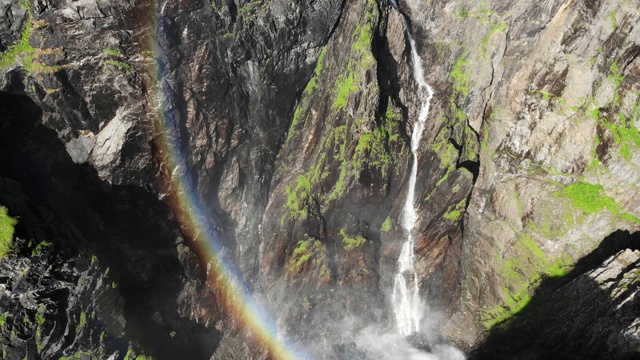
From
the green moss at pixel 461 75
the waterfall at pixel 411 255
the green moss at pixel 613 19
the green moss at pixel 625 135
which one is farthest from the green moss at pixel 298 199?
the green moss at pixel 613 19

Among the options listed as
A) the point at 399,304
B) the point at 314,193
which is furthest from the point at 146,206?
the point at 399,304

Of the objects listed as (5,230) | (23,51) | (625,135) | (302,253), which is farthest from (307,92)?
(625,135)

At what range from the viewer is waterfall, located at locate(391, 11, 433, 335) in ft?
134

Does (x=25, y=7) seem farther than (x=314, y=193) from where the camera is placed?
No

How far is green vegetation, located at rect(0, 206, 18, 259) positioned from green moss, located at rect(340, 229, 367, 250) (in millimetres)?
25588

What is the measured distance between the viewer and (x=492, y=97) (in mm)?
41312

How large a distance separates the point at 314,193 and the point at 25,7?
990 inches

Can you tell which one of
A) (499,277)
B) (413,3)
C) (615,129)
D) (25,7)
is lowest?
(499,277)

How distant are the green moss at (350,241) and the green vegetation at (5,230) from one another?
25.6 m

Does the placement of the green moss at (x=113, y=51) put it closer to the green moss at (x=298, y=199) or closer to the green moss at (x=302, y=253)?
the green moss at (x=298, y=199)

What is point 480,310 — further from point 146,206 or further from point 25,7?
point 25,7

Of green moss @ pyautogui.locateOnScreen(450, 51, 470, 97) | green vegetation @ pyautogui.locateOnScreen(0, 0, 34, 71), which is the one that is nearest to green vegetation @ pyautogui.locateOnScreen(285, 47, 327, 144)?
green moss @ pyautogui.locateOnScreen(450, 51, 470, 97)

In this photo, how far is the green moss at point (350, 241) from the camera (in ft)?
129

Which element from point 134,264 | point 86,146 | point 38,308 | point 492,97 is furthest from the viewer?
point 492,97
